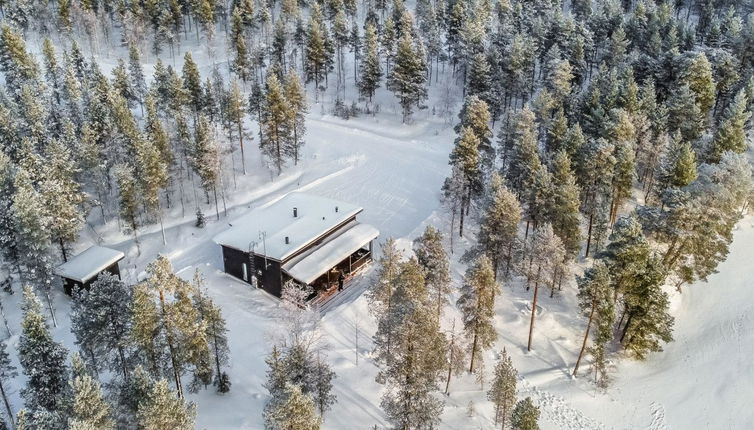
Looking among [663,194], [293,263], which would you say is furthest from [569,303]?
[293,263]

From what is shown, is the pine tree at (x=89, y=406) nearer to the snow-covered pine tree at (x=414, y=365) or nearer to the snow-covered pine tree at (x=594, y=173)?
the snow-covered pine tree at (x=414, y=365)

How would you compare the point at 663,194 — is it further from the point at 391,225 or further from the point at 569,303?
the point at 391,225

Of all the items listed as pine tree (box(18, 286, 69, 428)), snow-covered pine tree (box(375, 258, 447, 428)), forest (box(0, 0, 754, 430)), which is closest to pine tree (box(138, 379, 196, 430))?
forest (box(0, 0, 754, 430))

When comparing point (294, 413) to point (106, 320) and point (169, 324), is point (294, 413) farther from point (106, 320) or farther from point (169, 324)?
point (106, 320)

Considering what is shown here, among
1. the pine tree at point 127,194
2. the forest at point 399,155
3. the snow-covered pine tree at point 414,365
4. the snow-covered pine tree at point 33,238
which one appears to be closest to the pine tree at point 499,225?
the forest at point 399,155

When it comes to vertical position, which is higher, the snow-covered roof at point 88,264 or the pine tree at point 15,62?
the pine tree at point 15,62

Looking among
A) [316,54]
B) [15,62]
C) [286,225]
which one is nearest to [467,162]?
[286,225]

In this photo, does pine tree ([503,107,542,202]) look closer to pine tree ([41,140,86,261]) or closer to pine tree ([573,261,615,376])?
pine tree ([573,261,615,376])
